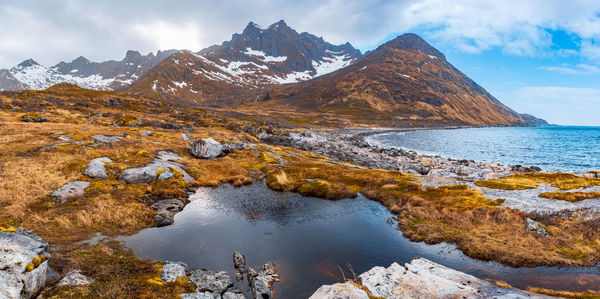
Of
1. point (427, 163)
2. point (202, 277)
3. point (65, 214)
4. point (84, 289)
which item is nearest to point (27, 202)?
point (65, 214)

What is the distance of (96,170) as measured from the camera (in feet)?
89.5

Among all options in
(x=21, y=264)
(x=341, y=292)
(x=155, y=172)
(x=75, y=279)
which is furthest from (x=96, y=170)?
(x=341, y=292)

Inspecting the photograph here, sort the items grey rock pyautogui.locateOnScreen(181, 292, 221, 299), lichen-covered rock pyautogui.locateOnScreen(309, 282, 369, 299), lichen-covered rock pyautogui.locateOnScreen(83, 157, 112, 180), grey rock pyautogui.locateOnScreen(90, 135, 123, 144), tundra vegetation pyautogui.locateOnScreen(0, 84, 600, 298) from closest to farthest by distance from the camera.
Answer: lichen-covered rock pyautogui.locateOnScreen(309, 282, 369, 299)
grey rock pyautogui.locateOnScreen(181, 292, 221, 299)
tundra vegetation pyautogui.locateOnScreen(0, 84, 600, 298)
lichen-covered rock pyautogui.locateOnScreen(83, 157, 112, 180)
grey rock pyautogui.locateOnScreen(90, 135, 123, 144)

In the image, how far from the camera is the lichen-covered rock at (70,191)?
21.7 m

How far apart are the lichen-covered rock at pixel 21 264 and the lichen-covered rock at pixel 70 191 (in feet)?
39.9

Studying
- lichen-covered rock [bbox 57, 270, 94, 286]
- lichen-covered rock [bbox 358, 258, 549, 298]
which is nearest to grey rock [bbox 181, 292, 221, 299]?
lichen-covered rock [bbox 57, 270, 94, 286]

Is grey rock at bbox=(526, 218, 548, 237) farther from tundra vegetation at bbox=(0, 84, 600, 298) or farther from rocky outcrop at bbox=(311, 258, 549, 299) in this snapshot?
rocky outcrop at bbox=(311, 258, 549, 299)

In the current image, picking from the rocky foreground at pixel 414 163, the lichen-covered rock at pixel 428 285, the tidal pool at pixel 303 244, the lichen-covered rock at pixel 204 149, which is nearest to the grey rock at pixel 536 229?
the tidal pool at pixel 303 244

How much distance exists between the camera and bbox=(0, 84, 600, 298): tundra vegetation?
14039 millimetres

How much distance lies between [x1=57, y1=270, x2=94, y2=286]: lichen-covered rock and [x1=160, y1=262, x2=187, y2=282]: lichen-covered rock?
310cm

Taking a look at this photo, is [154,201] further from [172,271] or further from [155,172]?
[172,271]

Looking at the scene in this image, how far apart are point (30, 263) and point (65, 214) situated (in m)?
11.9

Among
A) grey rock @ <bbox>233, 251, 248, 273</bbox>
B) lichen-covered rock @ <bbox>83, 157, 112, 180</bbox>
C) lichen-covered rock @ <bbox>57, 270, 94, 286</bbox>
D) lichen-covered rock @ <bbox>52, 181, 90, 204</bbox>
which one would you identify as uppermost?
lichen-covered rock @ <bbox>83, 157, 112, 180</bbox>

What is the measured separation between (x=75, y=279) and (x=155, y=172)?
20784 millimetres
